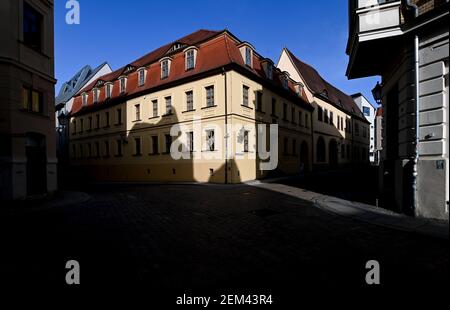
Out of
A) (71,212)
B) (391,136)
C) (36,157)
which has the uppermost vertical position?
(391,136)

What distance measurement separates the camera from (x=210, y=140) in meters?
19.9

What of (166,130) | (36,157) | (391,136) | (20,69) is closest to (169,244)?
(391,136)

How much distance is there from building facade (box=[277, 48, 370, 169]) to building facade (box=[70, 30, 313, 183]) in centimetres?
248

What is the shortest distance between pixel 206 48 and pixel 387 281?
20722 millimetres

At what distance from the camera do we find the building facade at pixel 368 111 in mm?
56500

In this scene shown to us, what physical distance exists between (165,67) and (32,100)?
13009 mm

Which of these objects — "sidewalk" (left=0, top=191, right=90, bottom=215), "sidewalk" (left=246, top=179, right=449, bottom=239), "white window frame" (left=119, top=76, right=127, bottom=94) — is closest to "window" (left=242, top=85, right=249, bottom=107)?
"sidewalk" (left=246, top=179, right=449, bottom=239)

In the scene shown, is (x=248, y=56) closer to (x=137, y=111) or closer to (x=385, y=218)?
(x=137, y=111)

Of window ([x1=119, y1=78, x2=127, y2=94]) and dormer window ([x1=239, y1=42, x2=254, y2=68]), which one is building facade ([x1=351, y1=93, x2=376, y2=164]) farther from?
window ([x1=119, y1=78, x2=127, y2=94])

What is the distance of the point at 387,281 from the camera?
11.3 feet

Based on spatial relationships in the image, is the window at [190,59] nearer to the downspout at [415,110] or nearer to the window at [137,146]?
the window at [137,146]

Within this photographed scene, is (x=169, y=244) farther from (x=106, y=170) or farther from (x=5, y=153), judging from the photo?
(x=106, y=170)

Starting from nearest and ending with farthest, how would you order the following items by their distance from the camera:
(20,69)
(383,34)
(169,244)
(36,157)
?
(169,244)
(383,34)
(20,69)
(36,157)

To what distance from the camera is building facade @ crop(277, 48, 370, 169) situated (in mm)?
32125
